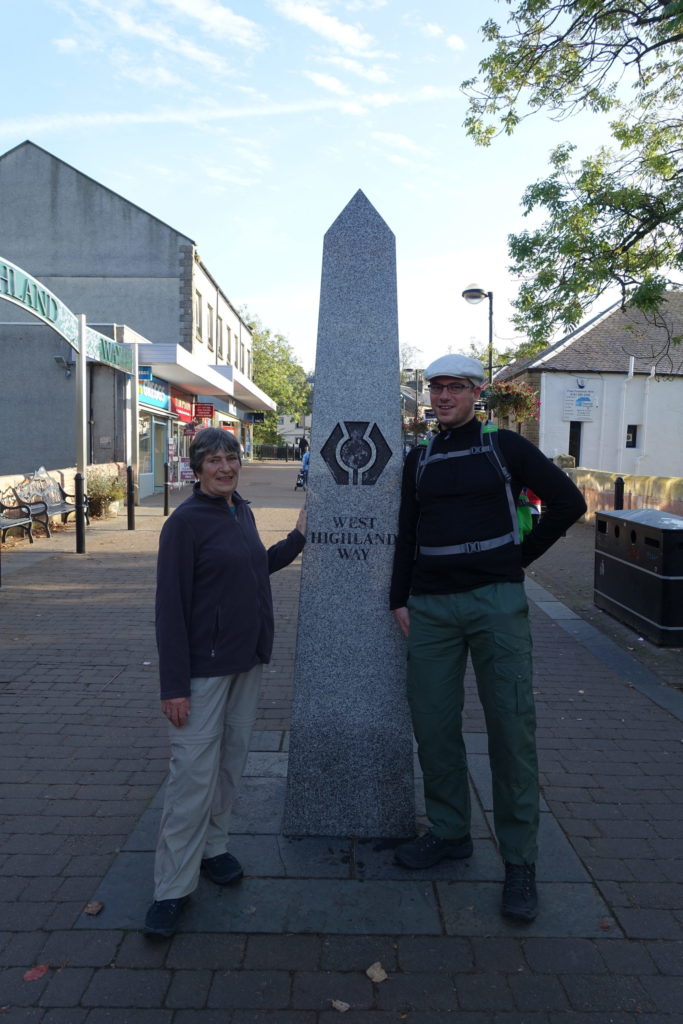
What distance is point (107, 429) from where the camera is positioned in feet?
67.3

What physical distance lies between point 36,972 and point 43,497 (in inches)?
481

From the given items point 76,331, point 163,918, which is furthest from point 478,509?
point 76,331

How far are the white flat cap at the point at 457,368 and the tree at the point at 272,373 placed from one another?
204 feet

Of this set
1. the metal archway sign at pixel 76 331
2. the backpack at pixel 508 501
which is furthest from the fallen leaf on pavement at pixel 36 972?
the metal archway sign at pixel 76 331

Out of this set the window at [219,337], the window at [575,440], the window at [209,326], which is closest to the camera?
the window at [209,326]

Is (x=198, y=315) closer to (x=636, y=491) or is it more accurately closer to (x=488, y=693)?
(x=636, y=491)

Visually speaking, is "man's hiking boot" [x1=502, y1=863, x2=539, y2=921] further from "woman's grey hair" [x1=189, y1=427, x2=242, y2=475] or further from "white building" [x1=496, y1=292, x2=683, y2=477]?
"white building" [x1=496, y1=292, x2=683, y2=477]

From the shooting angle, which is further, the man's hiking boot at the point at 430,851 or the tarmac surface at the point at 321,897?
the man's hiking boot at the point at 430,851

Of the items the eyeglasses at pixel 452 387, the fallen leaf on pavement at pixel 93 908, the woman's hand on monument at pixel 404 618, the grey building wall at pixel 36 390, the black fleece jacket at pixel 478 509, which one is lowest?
the fallen leaf on pavement at pixel 93 908

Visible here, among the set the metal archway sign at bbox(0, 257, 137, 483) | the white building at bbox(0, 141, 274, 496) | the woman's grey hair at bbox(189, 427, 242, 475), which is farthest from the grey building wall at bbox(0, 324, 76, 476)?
the woman's grey hair at bbox(189, 427, 242, 475)

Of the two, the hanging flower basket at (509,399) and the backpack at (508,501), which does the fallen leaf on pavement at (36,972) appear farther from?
the hanging flower basket at (509,399)

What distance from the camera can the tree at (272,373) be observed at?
67938mm

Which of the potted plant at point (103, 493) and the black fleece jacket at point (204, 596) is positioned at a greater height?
the black fleece jacket at point (204, 596)

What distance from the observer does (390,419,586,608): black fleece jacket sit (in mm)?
2982
